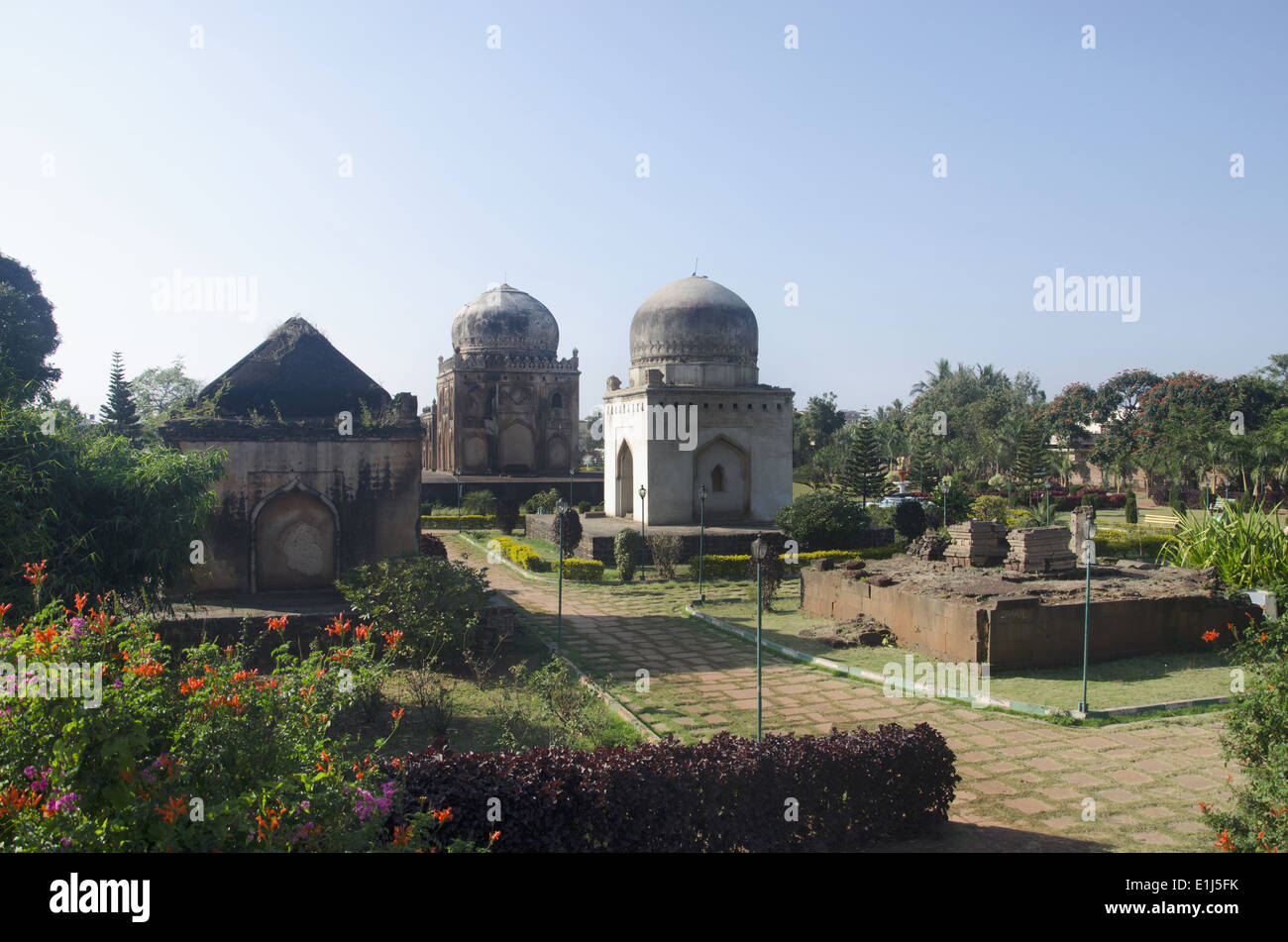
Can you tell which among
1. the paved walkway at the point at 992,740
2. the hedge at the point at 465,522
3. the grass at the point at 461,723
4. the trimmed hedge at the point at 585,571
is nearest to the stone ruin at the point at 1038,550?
the paved walkway at the point at 992,740

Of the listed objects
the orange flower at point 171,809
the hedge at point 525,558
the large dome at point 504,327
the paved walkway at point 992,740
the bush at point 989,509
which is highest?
the large dome at point 504,327

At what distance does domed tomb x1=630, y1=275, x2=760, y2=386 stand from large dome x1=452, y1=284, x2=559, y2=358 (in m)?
12.1

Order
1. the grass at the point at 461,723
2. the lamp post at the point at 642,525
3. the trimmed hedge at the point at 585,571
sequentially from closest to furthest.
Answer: the grass at the point at 461,723
the trimmed hedge at the point at 585,571
the lamp post at the point at 642,525

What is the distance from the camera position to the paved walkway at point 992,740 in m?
6.73

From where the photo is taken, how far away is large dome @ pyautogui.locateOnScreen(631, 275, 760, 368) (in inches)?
1014

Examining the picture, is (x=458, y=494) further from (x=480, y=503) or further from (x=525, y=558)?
(x=525, y=558)

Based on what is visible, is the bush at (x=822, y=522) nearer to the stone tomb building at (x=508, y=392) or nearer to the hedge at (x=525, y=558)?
the hedge at (x=525, y=558)

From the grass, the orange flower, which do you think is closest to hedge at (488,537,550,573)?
the grass

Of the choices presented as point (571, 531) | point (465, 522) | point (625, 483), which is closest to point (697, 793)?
point (571, 531)

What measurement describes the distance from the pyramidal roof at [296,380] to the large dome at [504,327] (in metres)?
21.9

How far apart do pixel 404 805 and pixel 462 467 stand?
3238 centimetres

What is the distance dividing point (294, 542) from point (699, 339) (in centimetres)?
1454

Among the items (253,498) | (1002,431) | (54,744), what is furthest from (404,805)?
(1002,431)

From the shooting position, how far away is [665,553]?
20875 mm
